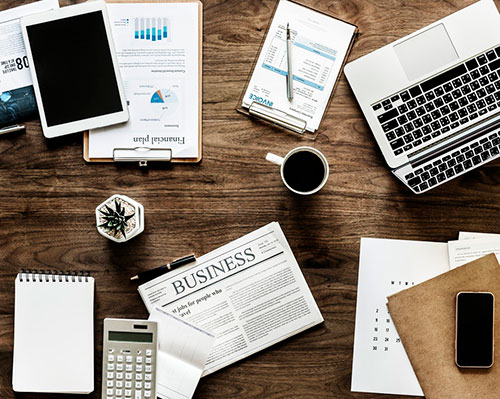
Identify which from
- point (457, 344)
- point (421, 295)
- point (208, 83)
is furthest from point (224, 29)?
point (457, 344)

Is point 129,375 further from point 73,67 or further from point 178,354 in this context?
point 73,67

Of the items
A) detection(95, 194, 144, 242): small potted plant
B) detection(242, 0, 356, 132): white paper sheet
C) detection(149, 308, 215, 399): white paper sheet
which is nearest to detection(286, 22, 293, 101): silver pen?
detection(242, 0, 356, 132): white paper sheet

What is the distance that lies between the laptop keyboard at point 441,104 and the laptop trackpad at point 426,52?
0.07 feet

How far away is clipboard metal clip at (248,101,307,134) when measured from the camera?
1077mm

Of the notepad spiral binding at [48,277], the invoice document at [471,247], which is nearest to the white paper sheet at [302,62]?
the invoice document at [471,247]

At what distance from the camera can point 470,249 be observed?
3.53 feet

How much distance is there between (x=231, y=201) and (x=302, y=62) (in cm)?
29

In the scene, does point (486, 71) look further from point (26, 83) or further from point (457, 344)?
point (26, 83)

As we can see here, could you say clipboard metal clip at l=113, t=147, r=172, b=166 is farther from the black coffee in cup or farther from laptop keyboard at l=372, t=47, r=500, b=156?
laptop keyboard at l=372, t=47, r=500, b=156

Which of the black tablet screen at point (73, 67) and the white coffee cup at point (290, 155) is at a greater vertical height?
the black tablet screen at point (73, 67)

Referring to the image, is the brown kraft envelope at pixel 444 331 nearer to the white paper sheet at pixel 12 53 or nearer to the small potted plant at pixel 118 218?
the small potted plant at pixel 118 218

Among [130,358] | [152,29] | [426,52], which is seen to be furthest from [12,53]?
[426,52]

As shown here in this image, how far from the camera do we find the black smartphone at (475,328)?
106 centimetres

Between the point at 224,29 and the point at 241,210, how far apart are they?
0.33m
